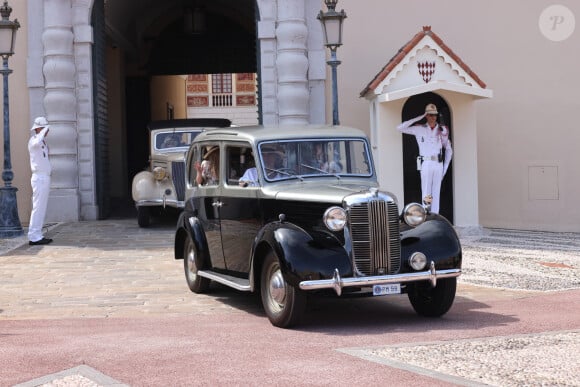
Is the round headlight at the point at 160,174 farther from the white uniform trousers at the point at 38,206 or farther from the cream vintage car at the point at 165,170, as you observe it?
the white uniform trousers at the point at 38,206

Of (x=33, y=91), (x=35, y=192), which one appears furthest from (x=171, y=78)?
(x=35, y=192)

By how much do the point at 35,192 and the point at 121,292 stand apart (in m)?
4.99

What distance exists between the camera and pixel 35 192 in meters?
14.4

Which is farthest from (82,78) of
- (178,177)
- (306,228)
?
(306,228)

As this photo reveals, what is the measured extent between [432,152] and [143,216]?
5.06 meters

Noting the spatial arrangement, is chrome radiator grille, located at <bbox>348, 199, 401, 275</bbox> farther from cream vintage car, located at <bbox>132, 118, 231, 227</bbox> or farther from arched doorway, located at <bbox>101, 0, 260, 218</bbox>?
arched doorway, located at <bbox>101, 0, 260, 218</bbox>

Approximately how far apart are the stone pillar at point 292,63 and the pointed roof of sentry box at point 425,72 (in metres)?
2.24

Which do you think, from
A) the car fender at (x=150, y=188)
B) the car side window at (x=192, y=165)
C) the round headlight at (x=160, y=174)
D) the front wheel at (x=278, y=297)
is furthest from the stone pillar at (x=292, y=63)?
the front wheel at (x=278, y=297)

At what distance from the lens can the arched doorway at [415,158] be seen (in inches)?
639

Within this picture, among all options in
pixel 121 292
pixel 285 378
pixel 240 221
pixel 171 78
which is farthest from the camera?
pixel 171 78

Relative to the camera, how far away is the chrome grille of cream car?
25.7 ft

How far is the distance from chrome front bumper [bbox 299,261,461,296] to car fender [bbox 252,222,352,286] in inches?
2.5

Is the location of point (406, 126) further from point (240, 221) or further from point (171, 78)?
point (171, 78)

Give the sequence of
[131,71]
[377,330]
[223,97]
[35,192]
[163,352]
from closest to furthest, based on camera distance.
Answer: [163,352] < [377,330] < [35,192] < [131,71] < [223,97]
